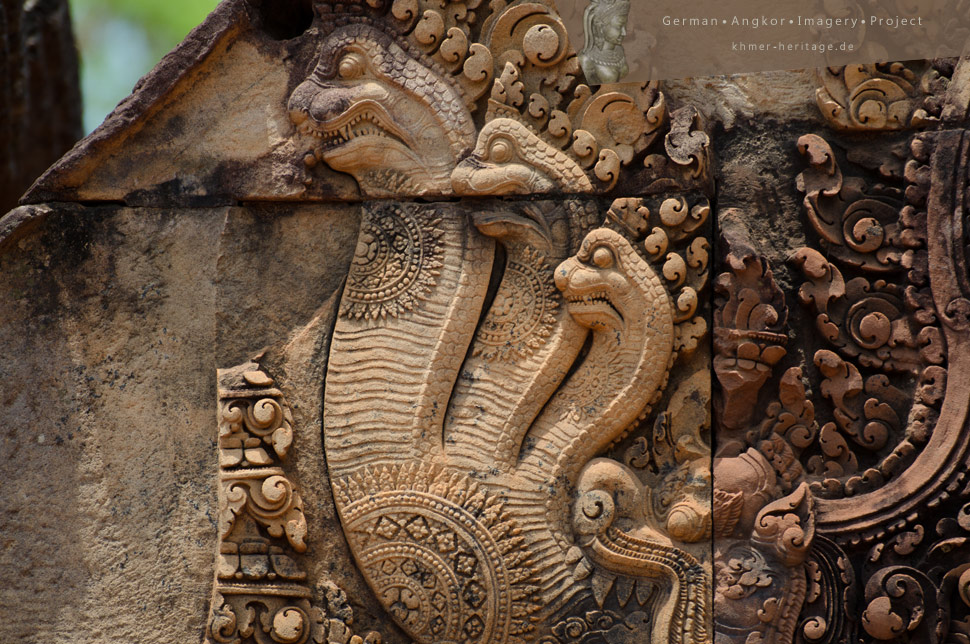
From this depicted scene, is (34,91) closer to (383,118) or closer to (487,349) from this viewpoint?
(383,118)

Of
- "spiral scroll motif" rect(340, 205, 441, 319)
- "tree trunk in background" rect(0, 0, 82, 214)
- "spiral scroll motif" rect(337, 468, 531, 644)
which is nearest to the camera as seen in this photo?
"spiral scroll motif" rect(337, 468, 531, 644)

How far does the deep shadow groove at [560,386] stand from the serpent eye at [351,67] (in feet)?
3.48

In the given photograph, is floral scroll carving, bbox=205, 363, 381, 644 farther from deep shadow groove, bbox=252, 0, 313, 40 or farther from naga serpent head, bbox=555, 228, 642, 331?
deep shadow groove, bbox=252, 0, 313, 40

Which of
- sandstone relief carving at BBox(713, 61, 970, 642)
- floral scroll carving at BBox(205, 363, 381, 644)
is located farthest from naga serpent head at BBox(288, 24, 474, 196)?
sandstone relief carving at BBox(713, 61, 970, 642)

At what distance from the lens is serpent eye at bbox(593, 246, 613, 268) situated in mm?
3299

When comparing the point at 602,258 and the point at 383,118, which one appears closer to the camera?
the point at 602,258

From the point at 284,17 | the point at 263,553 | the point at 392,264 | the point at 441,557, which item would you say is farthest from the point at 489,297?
the point at 284,17

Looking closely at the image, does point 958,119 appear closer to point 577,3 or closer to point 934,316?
point 934,316

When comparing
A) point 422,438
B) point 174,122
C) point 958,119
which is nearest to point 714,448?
point 422,438

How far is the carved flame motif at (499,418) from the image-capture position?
321 centimetres

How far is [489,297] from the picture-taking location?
3434 millimetres

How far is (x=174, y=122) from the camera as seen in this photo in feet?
11.8

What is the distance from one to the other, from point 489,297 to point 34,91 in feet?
14.0

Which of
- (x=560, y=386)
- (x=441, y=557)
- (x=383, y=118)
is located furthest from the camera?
(x=383, y=118)
